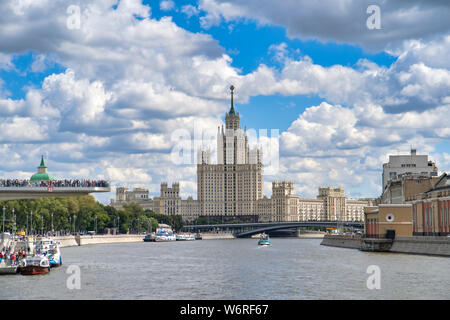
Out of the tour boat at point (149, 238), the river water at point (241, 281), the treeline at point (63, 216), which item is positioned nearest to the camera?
the river water at point (241, 281)

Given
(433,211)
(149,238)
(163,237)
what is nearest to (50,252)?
(433,211)

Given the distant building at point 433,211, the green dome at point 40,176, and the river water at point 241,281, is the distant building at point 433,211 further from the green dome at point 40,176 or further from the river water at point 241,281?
the green dome at point 40,176

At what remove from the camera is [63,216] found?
157500 millimetres

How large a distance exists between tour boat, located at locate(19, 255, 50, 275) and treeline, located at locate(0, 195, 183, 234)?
6380cm

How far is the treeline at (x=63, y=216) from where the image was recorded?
5586 inches

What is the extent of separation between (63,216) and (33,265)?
318 ft

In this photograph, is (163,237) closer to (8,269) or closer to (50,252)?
(50,252)

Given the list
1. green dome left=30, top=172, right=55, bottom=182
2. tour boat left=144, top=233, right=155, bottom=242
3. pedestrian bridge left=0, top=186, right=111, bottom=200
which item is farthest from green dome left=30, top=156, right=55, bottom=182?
pedestrian bridge left=0, top=186, right=111, bottom=200

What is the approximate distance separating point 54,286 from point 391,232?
193 ft

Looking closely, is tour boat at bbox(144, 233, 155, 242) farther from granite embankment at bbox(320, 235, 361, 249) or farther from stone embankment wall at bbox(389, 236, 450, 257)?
stone embankment wall at bbox(389, 236, 450, 257)

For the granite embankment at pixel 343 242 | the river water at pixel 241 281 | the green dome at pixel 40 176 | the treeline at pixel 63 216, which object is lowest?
the river water at pixel 241 281

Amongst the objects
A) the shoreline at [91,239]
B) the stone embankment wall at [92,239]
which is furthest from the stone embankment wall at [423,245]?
the stone embankment wall at [92,239]

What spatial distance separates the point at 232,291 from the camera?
52.0m

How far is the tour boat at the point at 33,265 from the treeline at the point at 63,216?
209 feet
